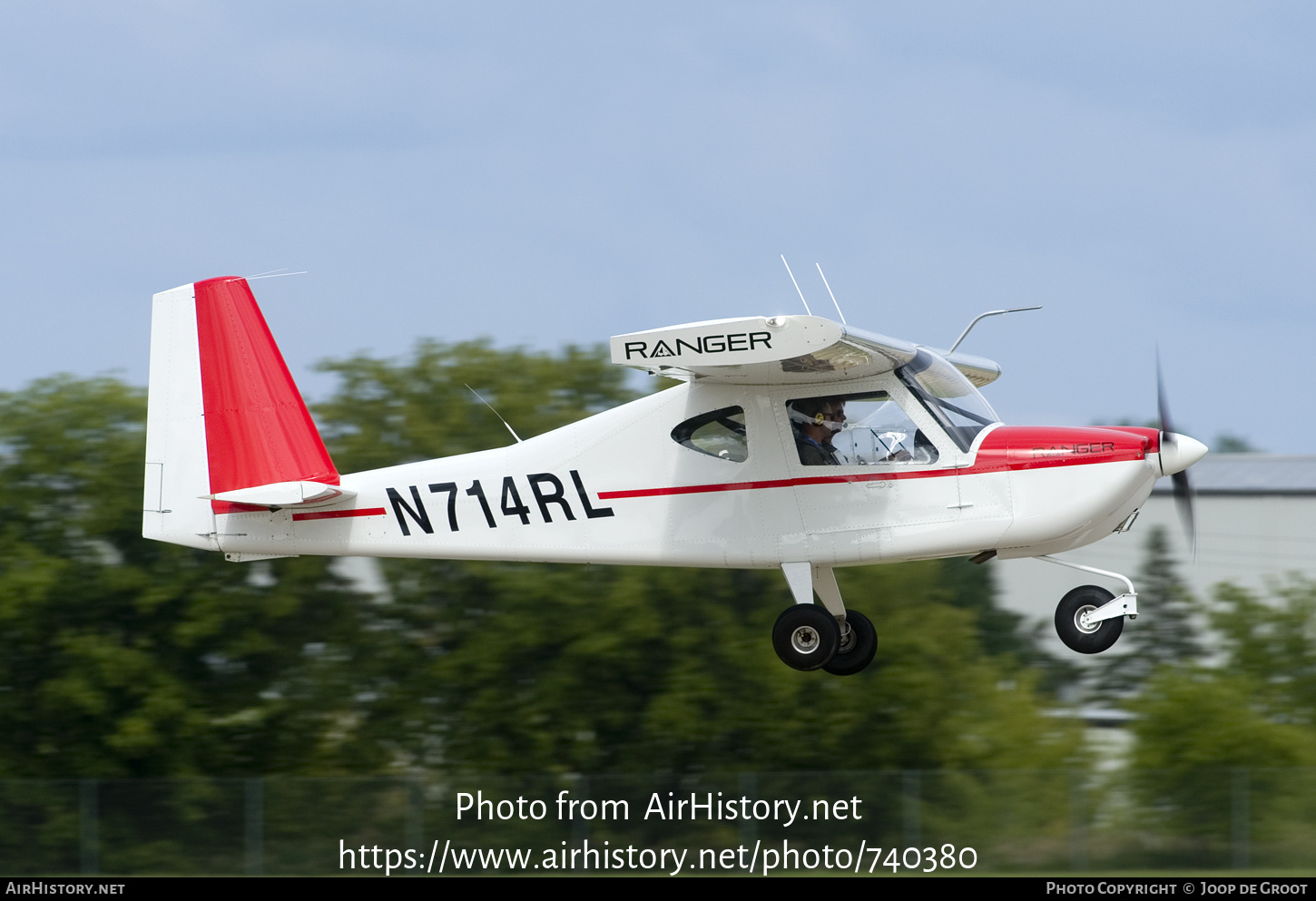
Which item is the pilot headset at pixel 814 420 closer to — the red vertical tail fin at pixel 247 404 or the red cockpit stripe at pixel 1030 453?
the red cockpit stripe at pixel 1030 453

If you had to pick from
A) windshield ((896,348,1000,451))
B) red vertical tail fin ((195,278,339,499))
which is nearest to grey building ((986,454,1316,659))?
windshield ((896,348,1000,451))

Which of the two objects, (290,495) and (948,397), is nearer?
(948,397)

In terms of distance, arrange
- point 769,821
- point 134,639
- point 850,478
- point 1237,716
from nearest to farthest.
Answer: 1. point 850,478
2. point 769,821
3. point 1237,716
4. point 134,639

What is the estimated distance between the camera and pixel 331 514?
12.7 metres

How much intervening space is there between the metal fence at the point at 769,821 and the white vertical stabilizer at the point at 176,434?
6684 millimetres

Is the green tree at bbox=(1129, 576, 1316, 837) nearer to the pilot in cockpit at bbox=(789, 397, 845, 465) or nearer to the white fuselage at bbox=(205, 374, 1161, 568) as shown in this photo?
the white fuselage at bbox=(205, 374, 1161, 568)

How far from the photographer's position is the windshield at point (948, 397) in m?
11.6

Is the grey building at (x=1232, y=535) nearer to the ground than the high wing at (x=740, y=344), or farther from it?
nearer to the ground

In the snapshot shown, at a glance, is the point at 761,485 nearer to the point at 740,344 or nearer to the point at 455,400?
the point at 740,344

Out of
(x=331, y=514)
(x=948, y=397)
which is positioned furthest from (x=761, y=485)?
(x=331, y=514)

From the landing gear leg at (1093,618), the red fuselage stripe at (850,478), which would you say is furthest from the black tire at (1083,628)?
the red fuselage stripe at (850,478)

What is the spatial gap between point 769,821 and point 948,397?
8.69 m
